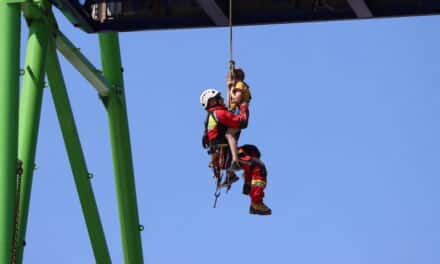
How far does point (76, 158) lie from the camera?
18.6 meters

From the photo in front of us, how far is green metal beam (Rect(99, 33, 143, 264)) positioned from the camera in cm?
1983

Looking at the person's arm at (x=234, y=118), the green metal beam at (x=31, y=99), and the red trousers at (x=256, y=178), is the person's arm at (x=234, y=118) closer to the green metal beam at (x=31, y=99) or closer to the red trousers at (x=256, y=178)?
the red trousers at (x=256, y=178)

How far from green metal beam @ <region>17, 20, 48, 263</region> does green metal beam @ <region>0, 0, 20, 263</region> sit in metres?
0.34

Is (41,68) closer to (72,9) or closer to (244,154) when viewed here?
(72,9)

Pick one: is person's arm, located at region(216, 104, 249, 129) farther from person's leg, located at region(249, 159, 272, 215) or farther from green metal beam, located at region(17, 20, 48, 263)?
green metal beam, located at region(17, 20, 48, 263)

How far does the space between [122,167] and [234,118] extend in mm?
2880

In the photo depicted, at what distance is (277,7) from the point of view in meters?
18.1

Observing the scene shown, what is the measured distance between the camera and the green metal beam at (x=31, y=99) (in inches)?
671

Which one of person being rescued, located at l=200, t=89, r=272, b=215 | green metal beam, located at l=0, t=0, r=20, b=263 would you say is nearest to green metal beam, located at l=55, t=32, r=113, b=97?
green metal beam, located at l=0, t=0, r=20, b=263

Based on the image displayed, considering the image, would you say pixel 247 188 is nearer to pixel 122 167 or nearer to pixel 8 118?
pixel 122 167

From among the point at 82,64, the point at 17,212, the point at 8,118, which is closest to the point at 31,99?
the point at 8,118

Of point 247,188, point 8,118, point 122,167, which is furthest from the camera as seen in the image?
point 122,167

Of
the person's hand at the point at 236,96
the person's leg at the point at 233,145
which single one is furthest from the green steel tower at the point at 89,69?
the person's leg at the point at 233,145

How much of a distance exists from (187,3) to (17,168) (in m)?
3.06
